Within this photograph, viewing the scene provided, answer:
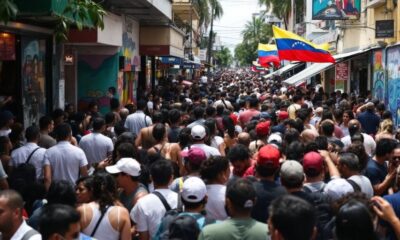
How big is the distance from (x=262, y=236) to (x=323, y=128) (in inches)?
205

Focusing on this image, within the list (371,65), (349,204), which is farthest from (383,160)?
(371,65)

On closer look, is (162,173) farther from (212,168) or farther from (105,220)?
(105,220)

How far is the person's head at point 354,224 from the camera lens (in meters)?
3.87

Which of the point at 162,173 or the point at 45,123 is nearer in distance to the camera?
the point at 162,173

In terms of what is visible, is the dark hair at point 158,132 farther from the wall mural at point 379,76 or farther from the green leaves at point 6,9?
the wall mural at point 379,76

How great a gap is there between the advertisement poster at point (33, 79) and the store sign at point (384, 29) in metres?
10.7

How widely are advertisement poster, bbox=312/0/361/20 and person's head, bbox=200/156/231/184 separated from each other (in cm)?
1954

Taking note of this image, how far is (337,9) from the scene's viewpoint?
990 inches

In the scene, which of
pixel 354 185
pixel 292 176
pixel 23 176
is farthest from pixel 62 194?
pixel 354 185

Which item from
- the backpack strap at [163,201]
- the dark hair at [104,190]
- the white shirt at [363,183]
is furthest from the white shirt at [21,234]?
the white shirt at [363,183]

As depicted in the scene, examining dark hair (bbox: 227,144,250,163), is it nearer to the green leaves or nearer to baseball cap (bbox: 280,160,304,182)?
baseball cap (bbox: 280,160,304,182)

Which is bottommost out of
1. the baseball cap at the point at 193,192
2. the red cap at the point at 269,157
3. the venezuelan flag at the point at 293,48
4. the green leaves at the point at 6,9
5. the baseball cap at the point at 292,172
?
the baseball cap at the point at 193,192

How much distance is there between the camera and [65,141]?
27.6 ft

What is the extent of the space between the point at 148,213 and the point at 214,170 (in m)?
0.80
